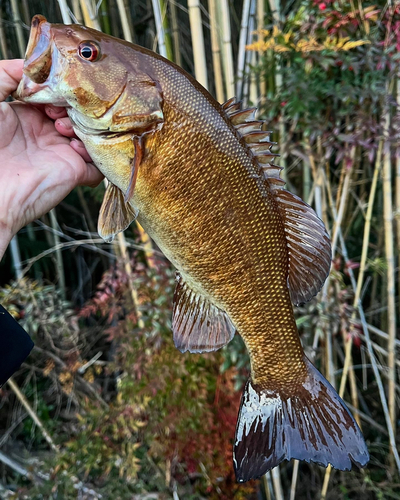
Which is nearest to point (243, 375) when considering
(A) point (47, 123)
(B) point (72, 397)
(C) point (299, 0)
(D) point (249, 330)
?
(D) point (249, 330)

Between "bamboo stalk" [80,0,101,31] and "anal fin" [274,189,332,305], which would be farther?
"bamboo stalk" [80,0,101,31]

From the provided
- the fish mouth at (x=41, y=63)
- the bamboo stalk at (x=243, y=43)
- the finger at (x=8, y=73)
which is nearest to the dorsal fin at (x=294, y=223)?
the fish mouth at (x=41, y=63)

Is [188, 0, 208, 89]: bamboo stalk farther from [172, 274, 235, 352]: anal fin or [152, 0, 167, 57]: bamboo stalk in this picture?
[172, 274, 235, 352]: anal fin

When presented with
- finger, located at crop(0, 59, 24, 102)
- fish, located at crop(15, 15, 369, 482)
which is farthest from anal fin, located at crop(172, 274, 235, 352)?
finger, located at crop(0, 59, 24, 102)

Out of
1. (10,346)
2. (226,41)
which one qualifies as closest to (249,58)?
(226,41)

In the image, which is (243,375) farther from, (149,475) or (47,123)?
(47,123)

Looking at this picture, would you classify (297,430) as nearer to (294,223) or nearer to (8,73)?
(294,223)
